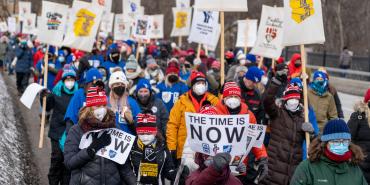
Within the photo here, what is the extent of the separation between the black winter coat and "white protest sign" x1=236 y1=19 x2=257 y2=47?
11602mm

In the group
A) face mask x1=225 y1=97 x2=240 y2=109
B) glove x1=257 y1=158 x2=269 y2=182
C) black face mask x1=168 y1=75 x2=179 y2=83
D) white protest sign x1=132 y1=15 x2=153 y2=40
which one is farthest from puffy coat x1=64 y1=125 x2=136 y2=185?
white protest sign x1=132 y1=15 x2=153 y2=40

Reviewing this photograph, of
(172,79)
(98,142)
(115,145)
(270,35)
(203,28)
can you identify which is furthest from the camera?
(270,35)

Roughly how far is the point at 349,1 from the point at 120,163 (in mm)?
35039

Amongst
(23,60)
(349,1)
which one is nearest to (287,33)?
(23,60)

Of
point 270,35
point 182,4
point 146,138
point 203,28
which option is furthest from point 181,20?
point 146,138

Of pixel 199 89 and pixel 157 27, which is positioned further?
pixel 157 27

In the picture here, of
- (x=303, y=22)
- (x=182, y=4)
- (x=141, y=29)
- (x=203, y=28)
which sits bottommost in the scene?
(x=141, y=29)

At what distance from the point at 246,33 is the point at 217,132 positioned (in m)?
14.7

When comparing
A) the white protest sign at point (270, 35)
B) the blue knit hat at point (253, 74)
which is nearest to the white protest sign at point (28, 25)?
A: the white protest sign at point (270, 35)

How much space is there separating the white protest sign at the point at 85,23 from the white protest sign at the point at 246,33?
331 inches

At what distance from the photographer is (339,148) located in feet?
17.2

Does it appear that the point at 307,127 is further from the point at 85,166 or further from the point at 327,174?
the point at 85,166

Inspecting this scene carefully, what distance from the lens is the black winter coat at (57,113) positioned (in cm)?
903

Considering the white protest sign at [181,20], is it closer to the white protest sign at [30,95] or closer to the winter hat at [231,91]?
the white protest sign at [30,95]
